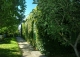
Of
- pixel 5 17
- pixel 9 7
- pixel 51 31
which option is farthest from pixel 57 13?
pixel 5 17

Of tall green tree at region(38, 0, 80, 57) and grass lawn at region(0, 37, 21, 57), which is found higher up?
tall green tree at region(38, 0, 80, 57)

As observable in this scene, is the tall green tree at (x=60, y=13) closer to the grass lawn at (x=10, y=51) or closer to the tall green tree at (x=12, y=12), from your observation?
the tall green tree at (x=12, y=12)

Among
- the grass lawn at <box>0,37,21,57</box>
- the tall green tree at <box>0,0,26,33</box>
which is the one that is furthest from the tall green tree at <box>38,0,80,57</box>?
the grass lawn at <box>0,37,21,57</box>

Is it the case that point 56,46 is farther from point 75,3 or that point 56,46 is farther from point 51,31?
point 75,3

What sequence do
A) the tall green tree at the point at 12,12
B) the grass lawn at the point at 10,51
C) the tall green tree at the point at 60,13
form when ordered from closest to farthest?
the tall green tree at the point at 60,13, the tall green tree at the point at 12,12, the grass lawn at the point at 10,51

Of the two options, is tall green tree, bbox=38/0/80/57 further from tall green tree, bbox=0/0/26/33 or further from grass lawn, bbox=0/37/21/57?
grass lawn, bbox=0/37/21/57

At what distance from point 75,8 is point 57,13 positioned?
1035 mm

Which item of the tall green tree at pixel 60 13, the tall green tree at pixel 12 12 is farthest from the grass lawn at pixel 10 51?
the tall green tree at pixel 60 13

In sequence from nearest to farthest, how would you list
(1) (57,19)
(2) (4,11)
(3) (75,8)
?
(3) (75,8)
(1) (57,19)
(2) (4,11)

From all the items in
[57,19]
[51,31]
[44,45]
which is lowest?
[44,45]

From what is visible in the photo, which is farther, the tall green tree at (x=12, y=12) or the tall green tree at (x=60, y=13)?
the tall green tree at (x=12, y=12)

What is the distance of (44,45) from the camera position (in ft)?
37.1

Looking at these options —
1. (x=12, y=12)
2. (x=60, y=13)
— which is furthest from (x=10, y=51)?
(x=60, y=13)

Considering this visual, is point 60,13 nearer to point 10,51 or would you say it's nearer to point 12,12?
point 12,12
